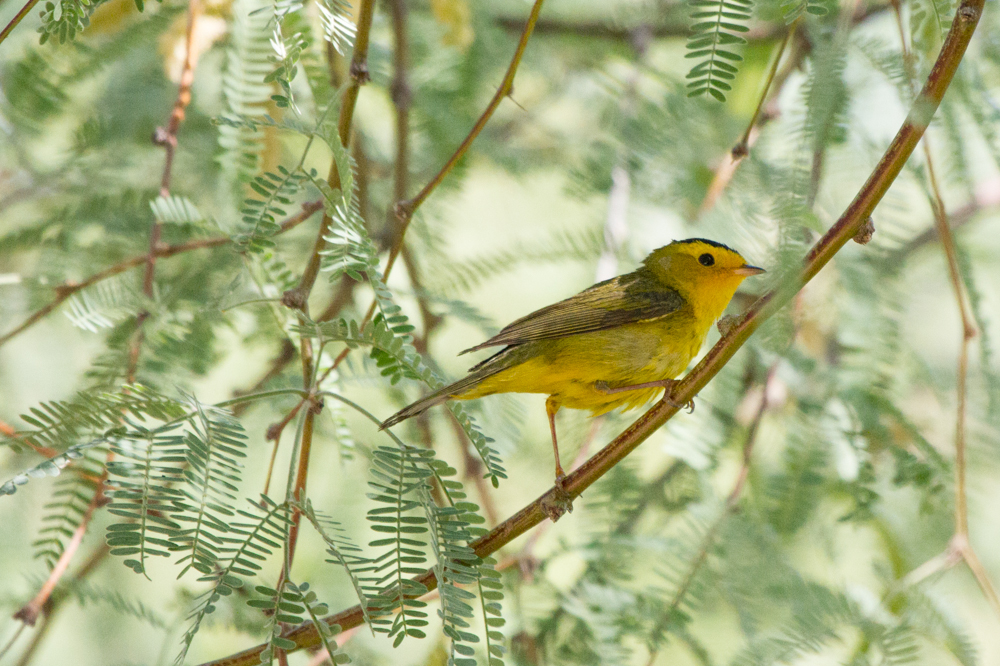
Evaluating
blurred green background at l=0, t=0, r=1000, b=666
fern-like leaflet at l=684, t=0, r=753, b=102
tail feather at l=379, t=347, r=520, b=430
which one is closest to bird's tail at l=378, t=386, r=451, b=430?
tail feather at l=379, t=347, r=520, b=430

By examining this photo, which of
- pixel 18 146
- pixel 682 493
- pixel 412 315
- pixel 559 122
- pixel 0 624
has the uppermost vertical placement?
pixel 559 122

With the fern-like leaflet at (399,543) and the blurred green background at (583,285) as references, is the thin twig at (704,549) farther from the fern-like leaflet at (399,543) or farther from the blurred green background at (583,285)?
the fern-like leaflet at (399,543)

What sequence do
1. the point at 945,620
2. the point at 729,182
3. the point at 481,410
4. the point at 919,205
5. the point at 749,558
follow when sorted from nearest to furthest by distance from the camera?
the point at 945,620 < the point at 749,558 < the point at 481,410 < the point at 729,182 < the point at 919,205

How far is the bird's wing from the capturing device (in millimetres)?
2781

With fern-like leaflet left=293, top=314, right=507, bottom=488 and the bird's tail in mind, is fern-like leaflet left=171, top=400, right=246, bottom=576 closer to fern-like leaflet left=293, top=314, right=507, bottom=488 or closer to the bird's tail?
fern-like leaflet left=293, top=314, right=507, bottom=488

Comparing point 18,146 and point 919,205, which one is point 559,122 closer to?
point 919,205

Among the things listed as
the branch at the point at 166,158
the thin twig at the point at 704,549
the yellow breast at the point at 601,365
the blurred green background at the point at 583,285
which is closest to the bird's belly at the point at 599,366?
the yellow breast at the point at 601,365

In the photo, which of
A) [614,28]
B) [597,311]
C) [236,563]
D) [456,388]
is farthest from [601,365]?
[614,28]

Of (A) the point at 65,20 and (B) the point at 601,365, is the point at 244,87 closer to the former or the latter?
(A) the point at 65,20

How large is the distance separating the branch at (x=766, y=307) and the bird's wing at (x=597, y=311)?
91cm

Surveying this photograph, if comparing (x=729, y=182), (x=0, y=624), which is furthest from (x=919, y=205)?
(x=0, y=624)

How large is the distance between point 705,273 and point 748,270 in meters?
0.19

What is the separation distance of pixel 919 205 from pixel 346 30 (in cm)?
347

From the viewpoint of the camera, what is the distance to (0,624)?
3.32 m
